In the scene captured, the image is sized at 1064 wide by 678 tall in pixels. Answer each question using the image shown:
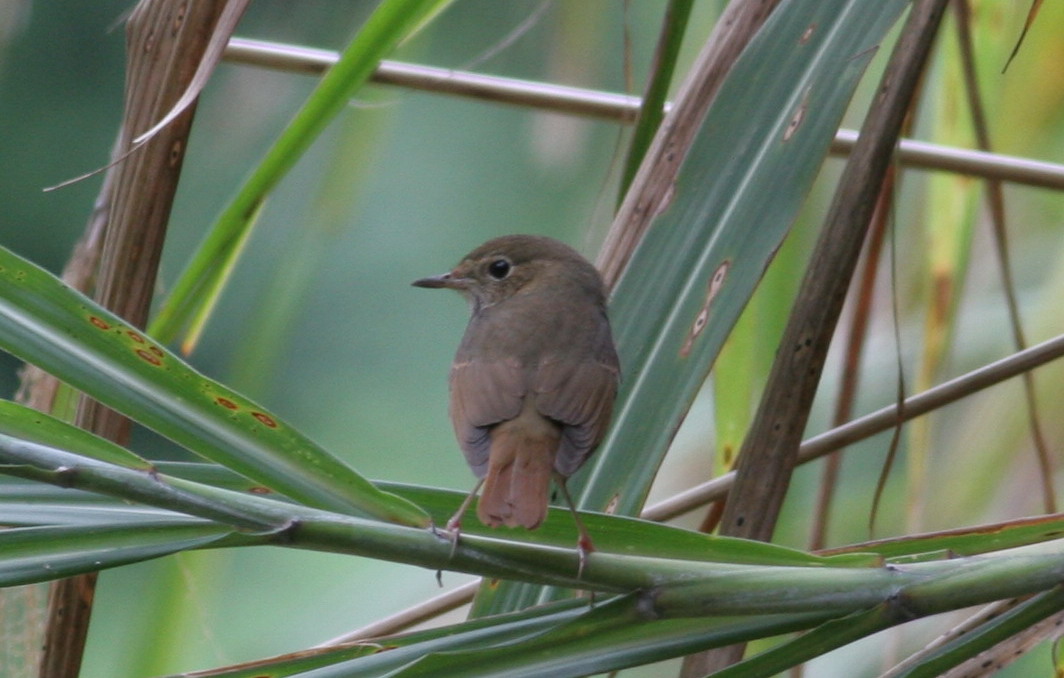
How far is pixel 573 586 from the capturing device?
1257 millimetres

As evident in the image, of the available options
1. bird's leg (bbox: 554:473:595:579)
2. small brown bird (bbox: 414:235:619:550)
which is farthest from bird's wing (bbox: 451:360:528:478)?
bird's leg (bbox: 554:473:595:579)

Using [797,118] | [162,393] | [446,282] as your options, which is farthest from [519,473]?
[446,282]

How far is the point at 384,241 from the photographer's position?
31.3 ft

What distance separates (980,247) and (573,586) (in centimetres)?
296

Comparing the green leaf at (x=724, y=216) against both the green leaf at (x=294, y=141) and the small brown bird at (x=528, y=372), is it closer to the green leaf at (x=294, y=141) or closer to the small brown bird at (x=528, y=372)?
the small brown bird at (x=528, y=372)

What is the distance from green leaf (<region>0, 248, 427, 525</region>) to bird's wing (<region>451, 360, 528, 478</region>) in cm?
62

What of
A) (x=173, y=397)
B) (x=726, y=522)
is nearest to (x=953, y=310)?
(x=726, y=522)

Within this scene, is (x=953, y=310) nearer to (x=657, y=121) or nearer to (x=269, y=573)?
(x=657, y=121)

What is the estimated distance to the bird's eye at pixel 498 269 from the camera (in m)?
2.59

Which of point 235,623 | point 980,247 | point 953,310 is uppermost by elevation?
point 235,623

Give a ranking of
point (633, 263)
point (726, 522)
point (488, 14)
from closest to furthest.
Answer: point (726, 522), point (633, 263), point (488, 14)

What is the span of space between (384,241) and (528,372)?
7580 mm

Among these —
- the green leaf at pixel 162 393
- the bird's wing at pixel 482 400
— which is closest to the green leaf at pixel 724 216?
the bird's wing at pixel 482 400

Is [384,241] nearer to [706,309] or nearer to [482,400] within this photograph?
[482,400]
